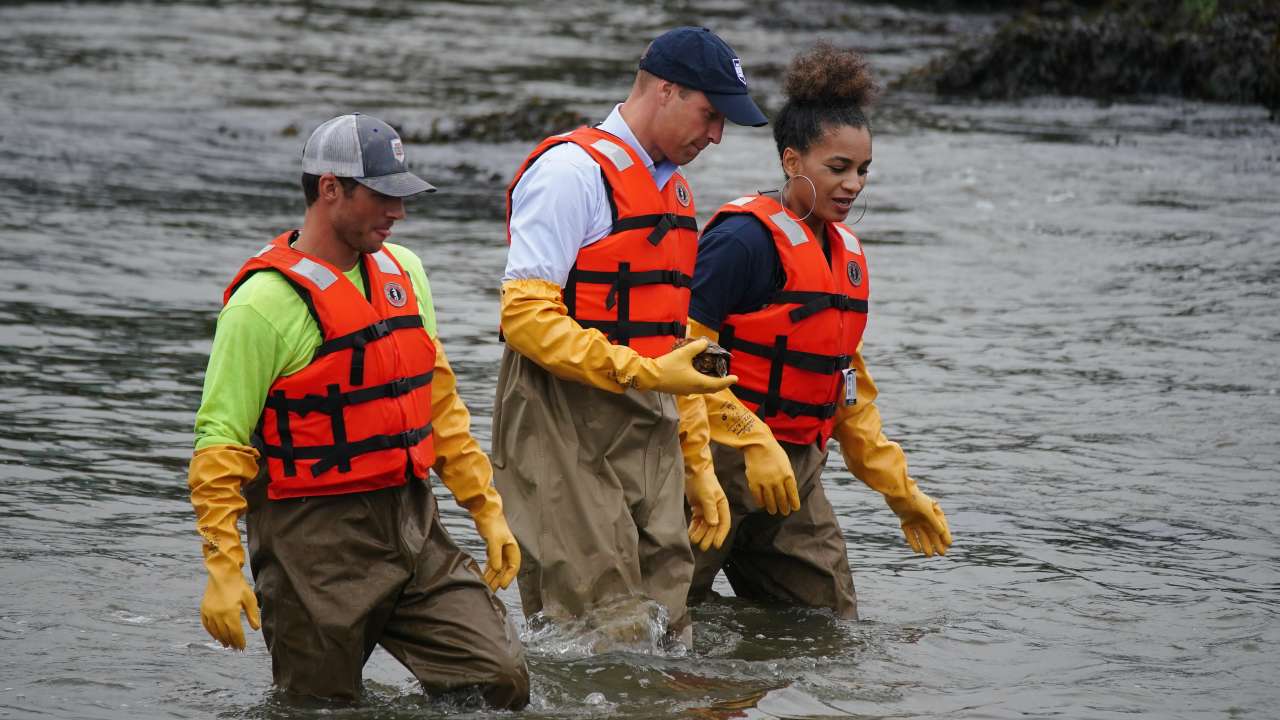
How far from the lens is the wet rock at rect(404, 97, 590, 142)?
2120 centimetres

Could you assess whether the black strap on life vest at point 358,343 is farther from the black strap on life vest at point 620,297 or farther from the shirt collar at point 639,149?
the shirt collar at point 639,149

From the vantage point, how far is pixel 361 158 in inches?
190

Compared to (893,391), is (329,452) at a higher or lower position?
higher

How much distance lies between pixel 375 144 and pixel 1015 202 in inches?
507

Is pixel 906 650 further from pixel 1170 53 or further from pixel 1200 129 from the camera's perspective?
pixel 1170 53

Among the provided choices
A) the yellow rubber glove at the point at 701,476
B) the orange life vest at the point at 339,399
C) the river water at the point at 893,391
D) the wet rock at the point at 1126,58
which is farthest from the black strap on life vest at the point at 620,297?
the wet rock at the point at 1126,58

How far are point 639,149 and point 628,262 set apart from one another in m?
0.38

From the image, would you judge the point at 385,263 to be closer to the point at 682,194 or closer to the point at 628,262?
the point at 628,262

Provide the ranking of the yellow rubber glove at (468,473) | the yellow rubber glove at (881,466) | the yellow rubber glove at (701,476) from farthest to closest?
the yellow rubber glove at (881,466)
the yellow rubber glove at (701,476)
the yellow rubber glove at (468,473)

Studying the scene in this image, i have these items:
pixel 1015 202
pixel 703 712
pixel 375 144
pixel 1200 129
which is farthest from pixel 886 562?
pixel 1200 129

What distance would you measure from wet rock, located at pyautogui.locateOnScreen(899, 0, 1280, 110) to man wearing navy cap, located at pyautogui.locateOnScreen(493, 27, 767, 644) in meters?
18.6

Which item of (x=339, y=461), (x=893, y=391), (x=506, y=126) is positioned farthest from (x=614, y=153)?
(x=506, y=126)

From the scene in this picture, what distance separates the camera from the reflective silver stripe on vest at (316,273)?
4828 mm

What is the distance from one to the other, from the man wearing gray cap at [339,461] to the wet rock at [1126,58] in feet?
63.6
